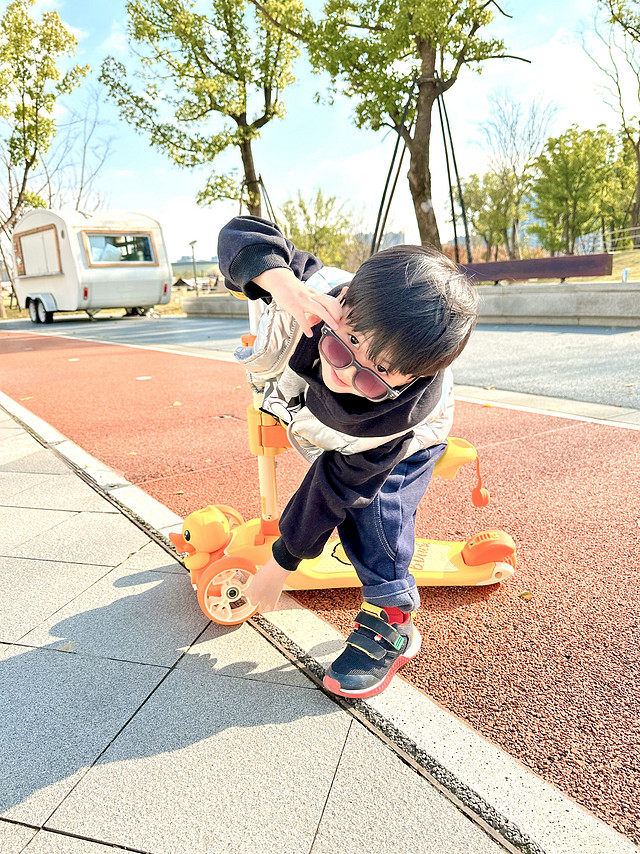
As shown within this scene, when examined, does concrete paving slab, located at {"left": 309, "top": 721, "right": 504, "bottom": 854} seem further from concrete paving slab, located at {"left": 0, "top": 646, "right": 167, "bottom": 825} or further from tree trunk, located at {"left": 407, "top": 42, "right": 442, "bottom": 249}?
tree trunk, located at {"left": 407, "top": 42, "right": 442, "bottom": 249}

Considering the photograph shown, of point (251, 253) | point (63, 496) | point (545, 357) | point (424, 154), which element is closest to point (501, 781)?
point (251, 253)

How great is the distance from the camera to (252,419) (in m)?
2.03

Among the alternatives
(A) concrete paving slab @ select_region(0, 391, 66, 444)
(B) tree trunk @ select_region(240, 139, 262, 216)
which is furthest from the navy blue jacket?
(B) tree trunk @ select_region(240, 139, 262, 216)

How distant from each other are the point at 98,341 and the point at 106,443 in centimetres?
831

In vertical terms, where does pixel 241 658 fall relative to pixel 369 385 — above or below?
below

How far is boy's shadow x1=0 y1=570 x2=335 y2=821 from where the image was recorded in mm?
1467

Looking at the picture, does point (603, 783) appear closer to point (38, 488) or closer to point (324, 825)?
point (324, 825)

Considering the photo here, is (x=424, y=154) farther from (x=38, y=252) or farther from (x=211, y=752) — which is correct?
(x=211, y=752)

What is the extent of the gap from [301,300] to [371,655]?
960 millimetres

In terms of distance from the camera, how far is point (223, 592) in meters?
1.95

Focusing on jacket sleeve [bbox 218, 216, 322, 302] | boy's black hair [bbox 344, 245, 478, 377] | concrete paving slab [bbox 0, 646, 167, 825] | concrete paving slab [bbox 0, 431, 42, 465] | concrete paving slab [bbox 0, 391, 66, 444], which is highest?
jacket sleeve [bbox 218, 216, 322, 302]

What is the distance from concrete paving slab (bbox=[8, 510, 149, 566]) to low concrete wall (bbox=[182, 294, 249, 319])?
12.7m

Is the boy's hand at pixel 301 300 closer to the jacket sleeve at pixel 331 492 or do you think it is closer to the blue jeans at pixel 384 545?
the jacket sleeve at pixel 331 492

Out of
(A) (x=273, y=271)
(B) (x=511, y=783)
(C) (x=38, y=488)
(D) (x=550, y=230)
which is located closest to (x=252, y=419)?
(A) (x=273, y=271)
